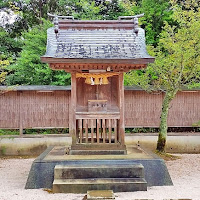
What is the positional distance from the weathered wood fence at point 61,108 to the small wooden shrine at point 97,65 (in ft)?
12.2

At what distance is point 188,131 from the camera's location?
13367 mm

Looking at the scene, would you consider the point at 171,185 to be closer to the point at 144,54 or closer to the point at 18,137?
the point at 144,54

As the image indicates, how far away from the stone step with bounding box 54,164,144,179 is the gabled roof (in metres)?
2.80

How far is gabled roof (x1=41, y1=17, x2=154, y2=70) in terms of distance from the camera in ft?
24.5

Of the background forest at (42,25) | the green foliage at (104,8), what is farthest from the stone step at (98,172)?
the green foliage at (104,8)

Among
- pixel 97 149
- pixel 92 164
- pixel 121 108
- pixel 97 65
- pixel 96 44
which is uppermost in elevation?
pixel 96 44

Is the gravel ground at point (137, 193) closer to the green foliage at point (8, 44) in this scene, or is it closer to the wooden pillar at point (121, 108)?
the wooden pillar at point (121, 108)

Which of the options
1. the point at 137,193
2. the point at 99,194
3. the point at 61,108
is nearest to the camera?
the point at 99,194

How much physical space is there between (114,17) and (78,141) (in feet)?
31.3

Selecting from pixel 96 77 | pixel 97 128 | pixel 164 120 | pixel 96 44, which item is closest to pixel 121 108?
pixel 97 128

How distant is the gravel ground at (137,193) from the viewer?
5906mm

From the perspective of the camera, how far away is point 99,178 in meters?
6.67

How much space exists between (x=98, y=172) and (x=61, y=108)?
20.5 ft

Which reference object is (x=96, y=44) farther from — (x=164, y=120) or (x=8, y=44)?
(x=8, y=44)
